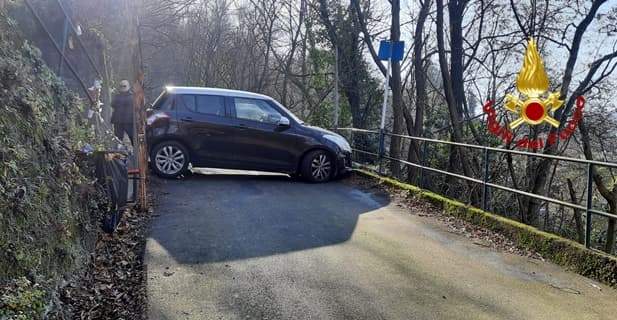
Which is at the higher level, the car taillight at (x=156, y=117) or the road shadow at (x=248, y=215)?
the car taillight at (x=156, y=117)

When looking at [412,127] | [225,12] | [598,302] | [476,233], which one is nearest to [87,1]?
[476,233]

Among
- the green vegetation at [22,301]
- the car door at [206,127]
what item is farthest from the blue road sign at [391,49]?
the green vegetation at [22,301]

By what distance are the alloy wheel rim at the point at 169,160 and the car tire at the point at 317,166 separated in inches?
90.7

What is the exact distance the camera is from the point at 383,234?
5867 mm

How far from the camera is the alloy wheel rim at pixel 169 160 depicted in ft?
28.8

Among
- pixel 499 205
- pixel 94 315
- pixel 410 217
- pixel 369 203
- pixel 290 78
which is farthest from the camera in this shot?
pixel 290 78

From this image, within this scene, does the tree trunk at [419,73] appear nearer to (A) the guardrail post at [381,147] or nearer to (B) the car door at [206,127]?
(A) the guardrail post at [381,147]

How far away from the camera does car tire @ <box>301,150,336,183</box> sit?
368 inches

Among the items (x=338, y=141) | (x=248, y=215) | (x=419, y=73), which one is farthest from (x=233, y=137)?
(x=419, y=73)

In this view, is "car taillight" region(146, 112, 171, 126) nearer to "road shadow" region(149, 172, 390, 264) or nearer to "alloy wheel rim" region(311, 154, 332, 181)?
"road shadow" region(149, 172, 390, 264)

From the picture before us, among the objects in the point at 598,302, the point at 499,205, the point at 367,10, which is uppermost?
the point at 367,10

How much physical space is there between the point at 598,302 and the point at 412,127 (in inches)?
537

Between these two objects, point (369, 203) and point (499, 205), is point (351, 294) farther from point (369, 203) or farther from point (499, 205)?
point (499, 205)

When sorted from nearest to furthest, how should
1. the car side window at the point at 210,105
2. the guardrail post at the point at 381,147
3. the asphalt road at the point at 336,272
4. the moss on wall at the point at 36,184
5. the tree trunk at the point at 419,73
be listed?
the moss on wall at the point at 36,184 → the asphalt road at the point at 336,272 → the car side window at the point at 210,105 → the guardrail post at the point at 381,147 → the tree trunk at the point at 419,73
